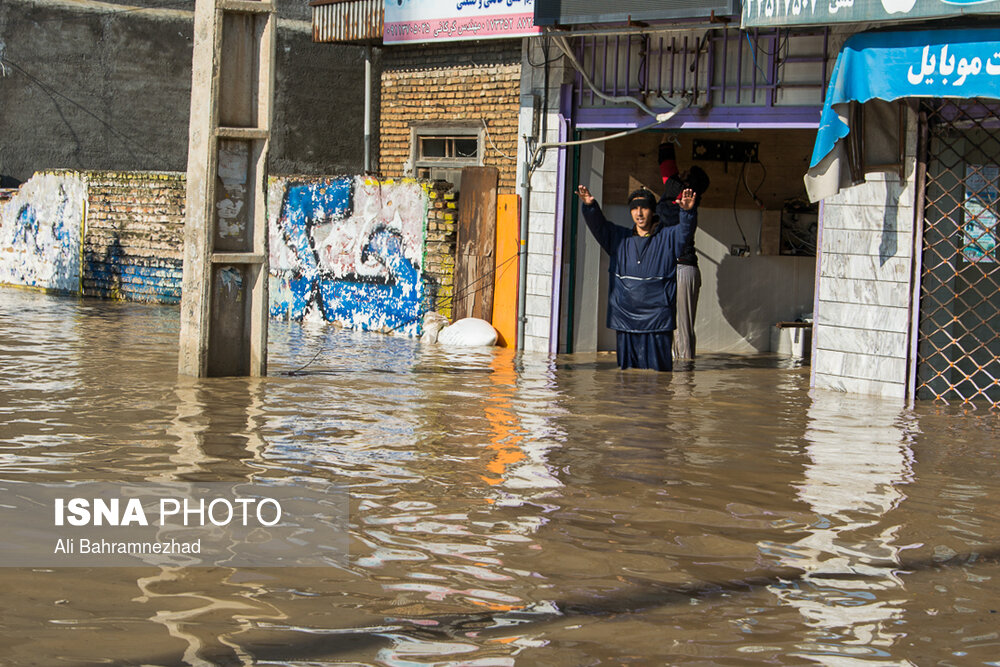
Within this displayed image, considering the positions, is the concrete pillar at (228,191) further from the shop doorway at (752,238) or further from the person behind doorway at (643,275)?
the shop doorway at (752,238)

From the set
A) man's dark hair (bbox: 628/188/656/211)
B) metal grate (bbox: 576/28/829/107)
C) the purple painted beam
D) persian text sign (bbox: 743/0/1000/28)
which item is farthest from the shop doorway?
persian text sign (bbox: 743/0/1000/28)

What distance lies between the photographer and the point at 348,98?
24125 mm

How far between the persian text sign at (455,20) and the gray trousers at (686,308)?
119 inches

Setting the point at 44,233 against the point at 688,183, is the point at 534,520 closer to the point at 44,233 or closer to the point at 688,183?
the point at 688,183

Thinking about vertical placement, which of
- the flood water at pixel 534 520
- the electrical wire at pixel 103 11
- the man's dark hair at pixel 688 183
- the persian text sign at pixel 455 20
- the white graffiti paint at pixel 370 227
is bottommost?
the flood water at pixel 534 520

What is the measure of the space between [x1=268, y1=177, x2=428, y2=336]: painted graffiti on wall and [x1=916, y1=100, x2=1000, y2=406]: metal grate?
617 cm

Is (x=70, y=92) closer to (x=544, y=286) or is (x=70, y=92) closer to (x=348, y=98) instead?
(x=348, y=98)

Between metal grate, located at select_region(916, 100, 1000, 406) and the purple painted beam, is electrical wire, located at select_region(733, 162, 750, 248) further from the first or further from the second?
metal grate, located at select_region(916, 100, 1000, 406)

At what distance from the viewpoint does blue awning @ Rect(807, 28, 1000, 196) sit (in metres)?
9.28

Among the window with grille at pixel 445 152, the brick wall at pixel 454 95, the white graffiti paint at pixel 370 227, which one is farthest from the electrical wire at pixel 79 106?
the window with grille at pixel 445 152

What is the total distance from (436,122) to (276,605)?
456 inches

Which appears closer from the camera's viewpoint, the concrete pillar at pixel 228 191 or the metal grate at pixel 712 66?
the concrete pillar at pixel 228 191

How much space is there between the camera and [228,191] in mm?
10438

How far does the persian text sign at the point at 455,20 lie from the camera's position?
1372cm
